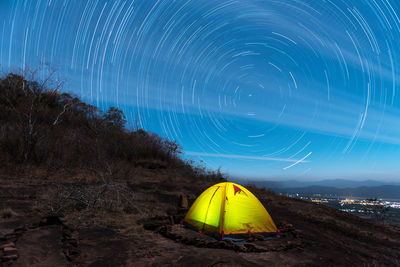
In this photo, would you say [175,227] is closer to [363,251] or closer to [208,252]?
[208,252]

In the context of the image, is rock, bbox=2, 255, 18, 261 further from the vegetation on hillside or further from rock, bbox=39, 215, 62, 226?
the vegetation on hillside

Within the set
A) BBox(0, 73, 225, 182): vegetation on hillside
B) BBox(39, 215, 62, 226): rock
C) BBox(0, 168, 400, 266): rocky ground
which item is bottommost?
BBox(0, 168, 400, 266): rocky ground

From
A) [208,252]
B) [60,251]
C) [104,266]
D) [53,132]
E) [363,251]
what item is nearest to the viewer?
[104,266]

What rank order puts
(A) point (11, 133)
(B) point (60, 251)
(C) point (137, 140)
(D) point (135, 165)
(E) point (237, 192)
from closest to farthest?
(B) point (60, 251), (E) point (237, 192), (A) point (11, 133), (D) point (135, 165), (C) point (137, 140)

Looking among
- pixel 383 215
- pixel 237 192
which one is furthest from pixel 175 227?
pixel 383 215

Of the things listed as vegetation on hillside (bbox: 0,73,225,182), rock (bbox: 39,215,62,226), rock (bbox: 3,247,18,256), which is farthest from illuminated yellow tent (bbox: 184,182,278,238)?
vegetation on hillside (bbox: 0,73,225,182)

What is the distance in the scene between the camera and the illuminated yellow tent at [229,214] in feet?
26.1

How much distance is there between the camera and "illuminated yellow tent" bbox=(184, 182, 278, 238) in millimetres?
7941

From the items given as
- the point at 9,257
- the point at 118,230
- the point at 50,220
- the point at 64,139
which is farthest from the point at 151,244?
the point at 64,139

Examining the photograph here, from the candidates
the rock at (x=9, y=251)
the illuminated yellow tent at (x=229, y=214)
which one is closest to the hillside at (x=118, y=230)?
the rock at (x=9, y=251)

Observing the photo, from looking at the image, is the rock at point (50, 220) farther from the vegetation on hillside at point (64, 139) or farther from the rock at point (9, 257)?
the vegetation on hillside at point (64, 139)

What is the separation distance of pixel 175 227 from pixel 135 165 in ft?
57.7

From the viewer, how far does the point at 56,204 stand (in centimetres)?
902

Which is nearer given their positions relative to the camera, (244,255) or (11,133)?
(244,255)
